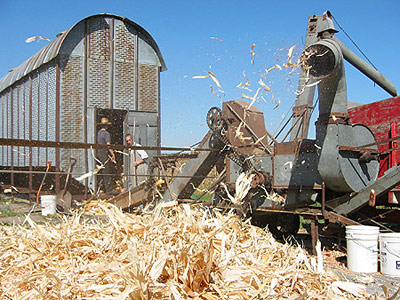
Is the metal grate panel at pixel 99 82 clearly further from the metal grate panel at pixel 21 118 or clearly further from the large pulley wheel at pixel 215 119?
the large pulley wheel at pixel 215 119

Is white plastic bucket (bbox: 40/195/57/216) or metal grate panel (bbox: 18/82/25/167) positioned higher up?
metal grate panel (bbox: 18/82/25/167)

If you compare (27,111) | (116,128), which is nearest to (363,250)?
(116,128)

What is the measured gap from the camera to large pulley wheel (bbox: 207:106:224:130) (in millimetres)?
6125

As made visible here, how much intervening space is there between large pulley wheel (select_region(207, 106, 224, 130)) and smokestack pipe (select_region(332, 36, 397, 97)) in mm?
1900

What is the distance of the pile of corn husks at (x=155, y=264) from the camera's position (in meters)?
2.34

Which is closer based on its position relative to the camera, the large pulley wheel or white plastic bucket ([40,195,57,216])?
the large pulley wheel

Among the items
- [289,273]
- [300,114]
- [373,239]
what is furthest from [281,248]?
[300,114]

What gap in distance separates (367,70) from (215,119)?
210 cm

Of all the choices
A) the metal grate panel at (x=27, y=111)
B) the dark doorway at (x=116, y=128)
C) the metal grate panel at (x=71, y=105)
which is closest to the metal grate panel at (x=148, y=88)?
the dark doorway at (x=116, y=128)

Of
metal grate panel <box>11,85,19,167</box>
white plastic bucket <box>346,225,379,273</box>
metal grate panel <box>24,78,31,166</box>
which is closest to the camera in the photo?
white plastic bucket <box>346,225,379,273</box>

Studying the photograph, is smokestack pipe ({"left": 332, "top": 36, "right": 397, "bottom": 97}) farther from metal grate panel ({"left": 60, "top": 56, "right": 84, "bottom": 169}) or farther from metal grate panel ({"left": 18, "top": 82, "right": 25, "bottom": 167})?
metal grate panel ({"left": 18, "top": 82, "right": 25, "bottom": 167})

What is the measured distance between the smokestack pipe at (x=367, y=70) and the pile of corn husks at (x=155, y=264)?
2604mm

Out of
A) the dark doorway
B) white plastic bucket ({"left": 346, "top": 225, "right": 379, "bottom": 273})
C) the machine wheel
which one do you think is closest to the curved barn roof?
the dark doorway

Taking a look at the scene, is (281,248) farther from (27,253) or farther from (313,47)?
(313,47)
